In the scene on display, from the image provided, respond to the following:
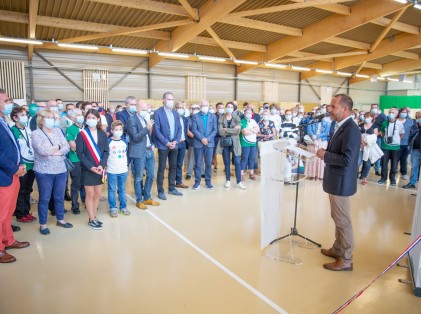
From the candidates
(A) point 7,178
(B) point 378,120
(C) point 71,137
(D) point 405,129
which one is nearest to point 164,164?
(C) point 71,137

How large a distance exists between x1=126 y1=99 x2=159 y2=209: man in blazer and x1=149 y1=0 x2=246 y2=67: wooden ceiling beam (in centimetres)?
483

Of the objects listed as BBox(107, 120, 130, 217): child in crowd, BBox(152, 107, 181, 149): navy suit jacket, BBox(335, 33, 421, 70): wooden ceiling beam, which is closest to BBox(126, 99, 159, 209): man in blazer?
BBox(152, 107, 181, 149): navy suit jacket

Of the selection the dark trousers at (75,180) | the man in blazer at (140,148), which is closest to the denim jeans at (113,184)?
the man in blazer at (140,148)

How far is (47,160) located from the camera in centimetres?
342

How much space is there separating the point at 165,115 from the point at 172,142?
1.55 feet

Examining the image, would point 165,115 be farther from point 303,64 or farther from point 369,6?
point 303,64

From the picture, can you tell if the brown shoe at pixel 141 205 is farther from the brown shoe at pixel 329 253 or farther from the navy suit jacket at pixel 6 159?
the brown shoe at pixel 329 253

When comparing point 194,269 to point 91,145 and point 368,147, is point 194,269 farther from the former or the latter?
point 368,147

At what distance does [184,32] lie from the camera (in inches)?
412

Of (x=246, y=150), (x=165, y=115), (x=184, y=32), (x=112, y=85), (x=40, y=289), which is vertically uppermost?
(x=184, y=32)

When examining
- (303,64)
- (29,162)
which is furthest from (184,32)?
(303,64)

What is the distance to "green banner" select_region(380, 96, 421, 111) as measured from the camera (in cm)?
2040

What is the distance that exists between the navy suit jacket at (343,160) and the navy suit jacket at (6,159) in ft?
9.73

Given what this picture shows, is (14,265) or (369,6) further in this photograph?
(369,6)
